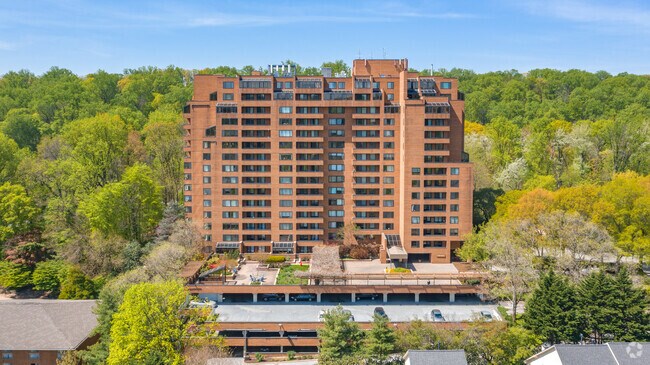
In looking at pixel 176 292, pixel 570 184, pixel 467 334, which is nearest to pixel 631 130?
pixel 570 184

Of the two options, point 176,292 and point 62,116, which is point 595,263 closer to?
point 176,292

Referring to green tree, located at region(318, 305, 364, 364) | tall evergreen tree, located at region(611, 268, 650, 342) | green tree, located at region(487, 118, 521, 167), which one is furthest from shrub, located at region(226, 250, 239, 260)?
green tree, located at region(487, 118, 521, 167)

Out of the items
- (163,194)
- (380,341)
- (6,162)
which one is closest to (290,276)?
(380,341)

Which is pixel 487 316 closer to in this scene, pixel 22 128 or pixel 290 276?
pixel 290 276

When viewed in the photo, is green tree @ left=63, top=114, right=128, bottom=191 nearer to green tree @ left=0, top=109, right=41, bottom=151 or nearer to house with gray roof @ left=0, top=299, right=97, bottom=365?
green tree @ left=0, top=109, right=41, bottom=151

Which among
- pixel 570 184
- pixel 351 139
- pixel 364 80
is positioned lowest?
pixel 570 184

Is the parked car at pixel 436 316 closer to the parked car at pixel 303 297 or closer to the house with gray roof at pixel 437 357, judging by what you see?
the house with gray roof at pixel 437 357
